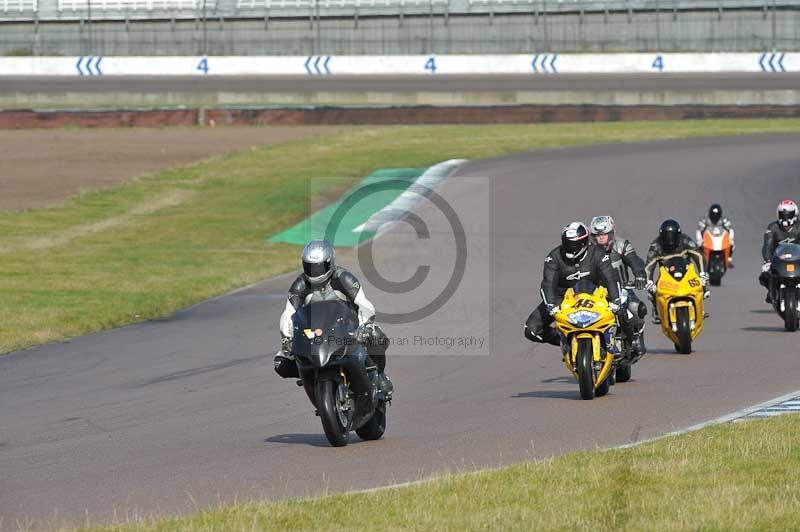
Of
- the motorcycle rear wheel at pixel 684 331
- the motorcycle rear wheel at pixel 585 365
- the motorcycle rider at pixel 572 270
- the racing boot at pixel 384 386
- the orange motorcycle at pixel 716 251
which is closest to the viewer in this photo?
the racing boot at pixel 384 386

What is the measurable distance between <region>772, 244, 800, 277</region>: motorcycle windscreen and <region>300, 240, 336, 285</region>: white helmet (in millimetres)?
9935

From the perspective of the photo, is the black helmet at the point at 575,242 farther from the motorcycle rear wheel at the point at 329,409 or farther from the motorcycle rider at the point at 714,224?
the motorcycle rider at the point at 714,224

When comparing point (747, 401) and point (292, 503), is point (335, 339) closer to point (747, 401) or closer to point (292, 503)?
point (292, 503)

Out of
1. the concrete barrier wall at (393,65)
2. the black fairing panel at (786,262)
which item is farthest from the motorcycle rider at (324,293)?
the concrete barrier wall at (393,65)

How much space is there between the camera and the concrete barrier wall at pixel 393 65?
58.8 metres

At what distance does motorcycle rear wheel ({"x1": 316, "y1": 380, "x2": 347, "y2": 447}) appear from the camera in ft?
34.2

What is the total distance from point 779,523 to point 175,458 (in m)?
4.88

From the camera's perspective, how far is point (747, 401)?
12.5m

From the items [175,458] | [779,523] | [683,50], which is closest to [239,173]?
[683,50]

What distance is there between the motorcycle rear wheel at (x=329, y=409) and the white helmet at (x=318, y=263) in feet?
2.74

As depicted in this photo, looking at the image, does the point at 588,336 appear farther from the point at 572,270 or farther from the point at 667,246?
the point at 667,246

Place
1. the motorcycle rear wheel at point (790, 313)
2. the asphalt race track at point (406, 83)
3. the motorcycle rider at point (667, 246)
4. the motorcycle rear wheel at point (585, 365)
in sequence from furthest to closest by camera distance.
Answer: the asphalt race track at point (406, 83) < the motorcycle rear wheel at point (790, 313) < the motorcycle rider at point (667, 246) < the motorcycle rear wheel at point (585, 365)

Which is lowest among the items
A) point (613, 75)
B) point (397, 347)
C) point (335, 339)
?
point (397, 347)

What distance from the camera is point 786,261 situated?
1884cm
